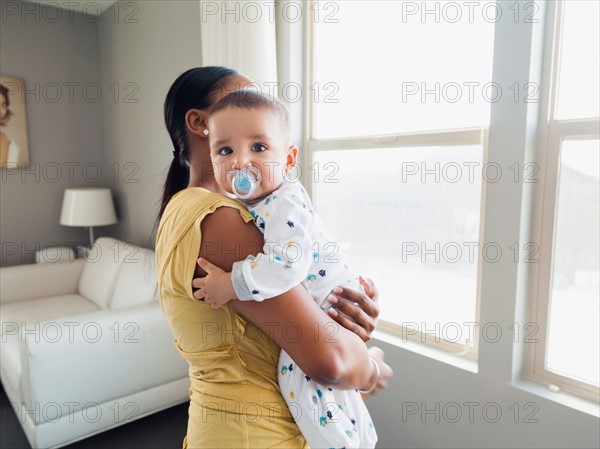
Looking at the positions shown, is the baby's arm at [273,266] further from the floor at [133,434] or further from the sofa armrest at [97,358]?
the floor at [133,434]

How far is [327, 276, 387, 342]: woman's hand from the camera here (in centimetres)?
84

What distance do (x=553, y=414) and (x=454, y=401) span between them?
0.34 m

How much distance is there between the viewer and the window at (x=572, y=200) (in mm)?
1316

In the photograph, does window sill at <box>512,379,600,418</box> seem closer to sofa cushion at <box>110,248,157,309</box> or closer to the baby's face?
the baby's face

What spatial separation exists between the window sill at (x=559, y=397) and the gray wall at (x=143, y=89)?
2047mm

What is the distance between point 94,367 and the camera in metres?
2.00

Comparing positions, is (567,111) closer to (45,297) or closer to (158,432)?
(158,432)

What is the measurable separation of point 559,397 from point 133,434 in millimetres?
1968

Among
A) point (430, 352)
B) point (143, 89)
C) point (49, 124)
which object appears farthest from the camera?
point (49, 124)

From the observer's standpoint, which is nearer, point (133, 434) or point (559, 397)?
point (559, 397)

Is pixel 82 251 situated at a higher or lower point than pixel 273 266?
lower

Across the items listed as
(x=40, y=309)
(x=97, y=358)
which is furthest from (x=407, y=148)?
(x=40, y=309)

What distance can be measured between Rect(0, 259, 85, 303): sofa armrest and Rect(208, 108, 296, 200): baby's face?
120 inches

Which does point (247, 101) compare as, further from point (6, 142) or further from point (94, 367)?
point (6, 142)
